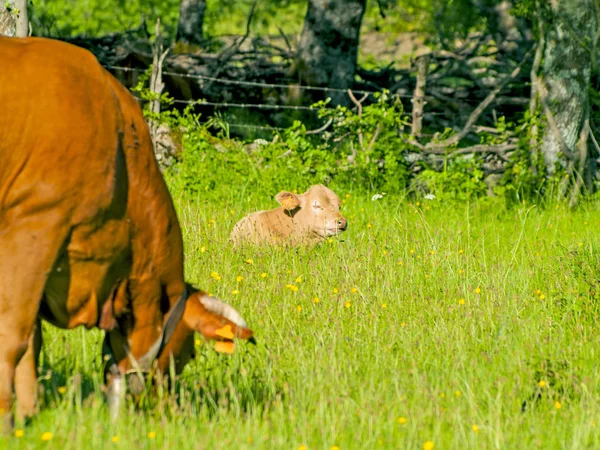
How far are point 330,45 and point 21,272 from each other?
10944mm

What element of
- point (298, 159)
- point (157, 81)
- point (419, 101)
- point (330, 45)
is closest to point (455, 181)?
point (419, 101)

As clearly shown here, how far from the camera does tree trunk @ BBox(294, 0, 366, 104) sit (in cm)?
1444

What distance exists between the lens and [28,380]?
15.6 ft

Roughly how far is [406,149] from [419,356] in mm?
6742

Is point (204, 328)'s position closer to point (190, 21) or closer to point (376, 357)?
point (376, 357)

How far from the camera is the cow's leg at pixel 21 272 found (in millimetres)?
4215

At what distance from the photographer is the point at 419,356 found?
5867 mm

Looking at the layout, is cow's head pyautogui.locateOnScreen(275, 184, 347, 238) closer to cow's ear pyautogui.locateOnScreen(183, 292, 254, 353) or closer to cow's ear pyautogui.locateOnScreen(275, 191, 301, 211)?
cow's ear pyautogui.locateOnScreen(275, 191, 301, 211)

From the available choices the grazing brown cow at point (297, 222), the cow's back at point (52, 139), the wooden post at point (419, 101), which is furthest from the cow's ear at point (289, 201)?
the cow's back at point (52, 139)

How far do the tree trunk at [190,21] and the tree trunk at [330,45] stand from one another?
124 inches

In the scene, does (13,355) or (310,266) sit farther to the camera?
(310,266)

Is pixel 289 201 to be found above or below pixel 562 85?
below

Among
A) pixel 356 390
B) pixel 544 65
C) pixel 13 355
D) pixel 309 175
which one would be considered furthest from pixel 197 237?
pixel 544 65

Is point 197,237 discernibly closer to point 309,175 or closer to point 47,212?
point 309,175
